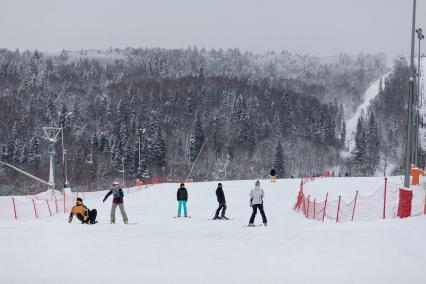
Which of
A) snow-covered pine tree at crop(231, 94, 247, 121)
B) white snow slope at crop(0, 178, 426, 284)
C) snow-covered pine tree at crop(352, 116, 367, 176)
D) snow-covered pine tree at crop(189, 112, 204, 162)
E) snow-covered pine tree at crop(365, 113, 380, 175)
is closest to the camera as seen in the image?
white snow slope at crop(0, 178, 426, 284)

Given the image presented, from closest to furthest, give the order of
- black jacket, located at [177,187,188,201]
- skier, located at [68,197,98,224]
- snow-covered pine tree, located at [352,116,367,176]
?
skier, located at [68,197,98,224] < black jacket, located at [177,187,188,201] < snow-covered pine tree, located at [352,116,367,176]

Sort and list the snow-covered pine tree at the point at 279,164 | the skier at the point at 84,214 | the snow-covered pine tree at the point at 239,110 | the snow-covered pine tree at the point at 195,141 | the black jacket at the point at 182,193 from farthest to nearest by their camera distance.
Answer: the snow-covered pine tree at the point at 239,110 → the snow-covered pine tree at the point at 195,141 → the snow-covered pine tree at the point at 279,164 → the black jacket at the point at 182,193 → the skier at the point at 84,214

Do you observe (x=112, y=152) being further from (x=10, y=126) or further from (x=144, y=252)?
(x=144, y=252)

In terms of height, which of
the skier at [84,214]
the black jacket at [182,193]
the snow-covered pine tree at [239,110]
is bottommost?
the skier at [84,214]

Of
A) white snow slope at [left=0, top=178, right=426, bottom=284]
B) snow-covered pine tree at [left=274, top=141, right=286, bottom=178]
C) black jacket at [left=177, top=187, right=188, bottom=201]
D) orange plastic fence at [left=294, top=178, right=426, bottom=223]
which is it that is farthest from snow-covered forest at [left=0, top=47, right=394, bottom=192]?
white snow slope at [left=0, top=178, right=426, bottom=284]

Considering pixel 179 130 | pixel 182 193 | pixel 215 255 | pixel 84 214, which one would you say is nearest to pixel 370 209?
pixel 182 193

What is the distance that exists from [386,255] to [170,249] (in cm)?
434

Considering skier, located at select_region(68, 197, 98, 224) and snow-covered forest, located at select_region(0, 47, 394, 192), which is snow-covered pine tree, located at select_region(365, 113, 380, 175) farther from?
skier, located at select_region(68, 197, 98, 224)

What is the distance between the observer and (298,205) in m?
28.2

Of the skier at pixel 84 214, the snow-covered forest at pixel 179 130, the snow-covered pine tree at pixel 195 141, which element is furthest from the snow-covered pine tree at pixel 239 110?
the skier at pixel 84 214

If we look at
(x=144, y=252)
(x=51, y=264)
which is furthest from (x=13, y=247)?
(x=144, y=252)

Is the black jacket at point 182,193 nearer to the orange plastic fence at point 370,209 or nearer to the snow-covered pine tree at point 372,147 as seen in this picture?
the orange plastic fence at point 370,209

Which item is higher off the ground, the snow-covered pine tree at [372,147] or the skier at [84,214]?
the snow-covered pine tree at [372,147]

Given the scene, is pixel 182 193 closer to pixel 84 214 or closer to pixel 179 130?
pixel 84 214
